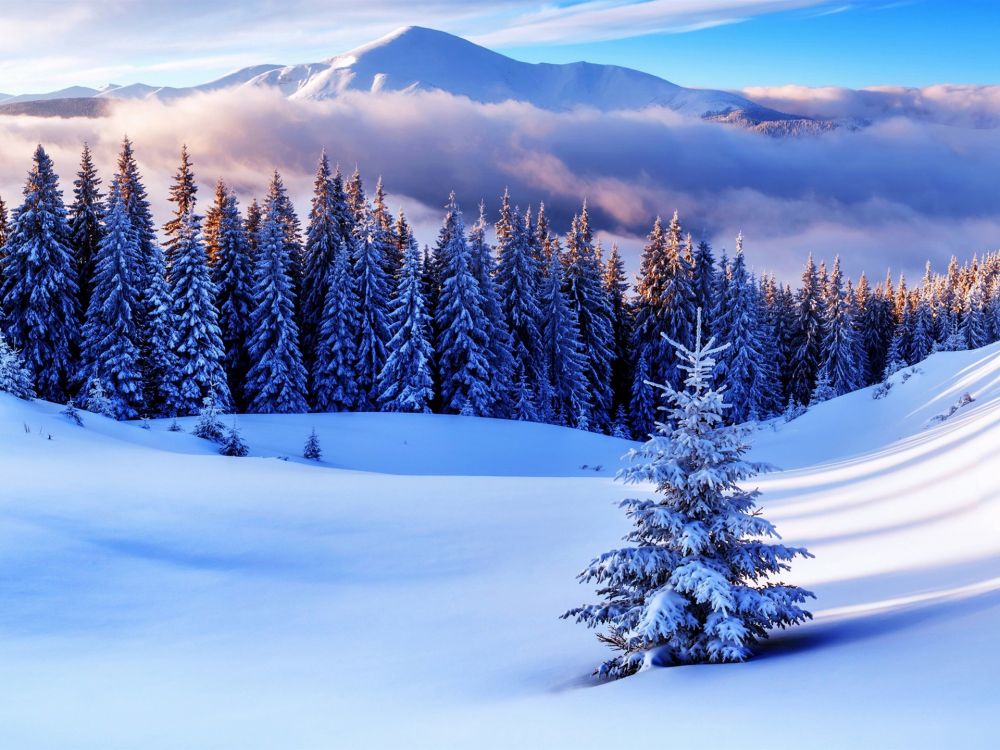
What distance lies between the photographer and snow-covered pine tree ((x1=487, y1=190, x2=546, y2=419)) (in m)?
44.5

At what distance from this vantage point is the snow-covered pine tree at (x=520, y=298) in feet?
146

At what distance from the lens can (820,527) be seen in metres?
10.8

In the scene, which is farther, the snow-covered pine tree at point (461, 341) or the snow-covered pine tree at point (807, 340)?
the snow-covered pine tree at point (807, 340)

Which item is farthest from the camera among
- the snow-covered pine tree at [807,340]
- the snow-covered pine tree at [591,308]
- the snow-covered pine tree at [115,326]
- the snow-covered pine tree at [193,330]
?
the snow-covered pine tree at [807,340]

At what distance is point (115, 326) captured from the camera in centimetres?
3438

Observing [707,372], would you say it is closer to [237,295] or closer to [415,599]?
[415,599]

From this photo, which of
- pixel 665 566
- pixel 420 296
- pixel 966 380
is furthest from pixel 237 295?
pixel 665 566

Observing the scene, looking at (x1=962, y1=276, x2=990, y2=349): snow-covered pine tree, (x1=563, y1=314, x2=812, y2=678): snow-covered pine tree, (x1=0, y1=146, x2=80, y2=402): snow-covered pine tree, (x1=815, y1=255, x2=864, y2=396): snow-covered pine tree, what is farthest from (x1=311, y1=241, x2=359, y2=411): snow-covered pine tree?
(x1=962, y1=276, x2=990, y2=349): snow-covered pine tree

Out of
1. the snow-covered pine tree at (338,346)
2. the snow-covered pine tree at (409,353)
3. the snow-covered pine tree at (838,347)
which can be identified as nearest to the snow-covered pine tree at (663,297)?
the snow-covered pine tree at (838,347)

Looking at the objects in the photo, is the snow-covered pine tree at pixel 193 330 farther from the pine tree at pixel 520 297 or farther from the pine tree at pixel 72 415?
the pine tree at pixel 72 415

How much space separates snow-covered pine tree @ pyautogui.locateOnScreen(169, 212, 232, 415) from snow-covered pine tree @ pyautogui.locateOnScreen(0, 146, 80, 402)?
5000 millimetres

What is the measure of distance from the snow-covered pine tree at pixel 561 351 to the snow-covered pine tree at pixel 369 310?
9672 mm

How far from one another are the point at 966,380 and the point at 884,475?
13.9m

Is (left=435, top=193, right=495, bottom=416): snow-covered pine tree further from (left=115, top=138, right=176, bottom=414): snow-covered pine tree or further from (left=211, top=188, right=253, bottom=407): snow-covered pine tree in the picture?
(left=115, top=138, right=176, bottom=414): snow-covered pine tree
